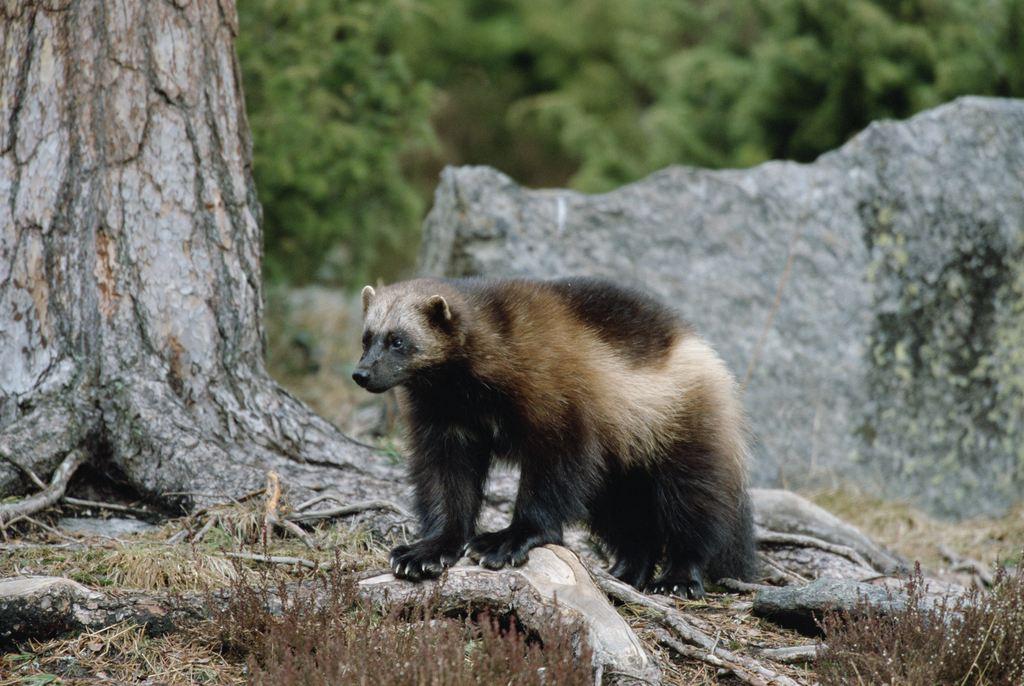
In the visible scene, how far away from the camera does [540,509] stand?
13.7 ft

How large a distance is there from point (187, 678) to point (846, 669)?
2.04 metres

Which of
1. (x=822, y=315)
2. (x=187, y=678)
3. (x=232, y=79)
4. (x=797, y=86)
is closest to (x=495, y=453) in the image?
(x=187, y=678)

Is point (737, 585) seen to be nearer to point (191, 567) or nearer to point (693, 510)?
point (693, 510)

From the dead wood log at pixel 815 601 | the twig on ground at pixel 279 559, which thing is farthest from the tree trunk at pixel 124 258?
the dead wood log at pixel 815 601

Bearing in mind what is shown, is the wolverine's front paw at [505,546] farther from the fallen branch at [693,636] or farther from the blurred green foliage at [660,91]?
the blurred green foliage at [660,91]

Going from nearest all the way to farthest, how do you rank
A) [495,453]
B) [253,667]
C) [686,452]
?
[253,667] < [495,453] < [686,452]

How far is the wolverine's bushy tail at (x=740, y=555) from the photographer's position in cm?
486

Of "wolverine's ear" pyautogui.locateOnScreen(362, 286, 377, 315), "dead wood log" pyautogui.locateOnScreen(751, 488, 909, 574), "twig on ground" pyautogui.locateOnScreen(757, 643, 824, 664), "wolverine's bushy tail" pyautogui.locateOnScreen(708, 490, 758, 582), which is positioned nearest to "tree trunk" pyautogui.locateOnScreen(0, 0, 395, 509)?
"wolverine's ear" pyautogui.locateOnScreen(362, 286, 377, 315)

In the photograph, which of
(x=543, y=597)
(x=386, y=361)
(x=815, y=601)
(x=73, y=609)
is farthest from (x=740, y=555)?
(x=73, y=609)

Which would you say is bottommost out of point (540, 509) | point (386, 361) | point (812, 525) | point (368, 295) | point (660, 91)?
point (812, 525)

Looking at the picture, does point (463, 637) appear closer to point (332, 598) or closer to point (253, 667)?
point (332, 598)

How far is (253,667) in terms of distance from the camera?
306 cm

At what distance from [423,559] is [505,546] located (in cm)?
30

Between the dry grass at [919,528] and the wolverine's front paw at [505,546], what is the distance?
10.1 feet
